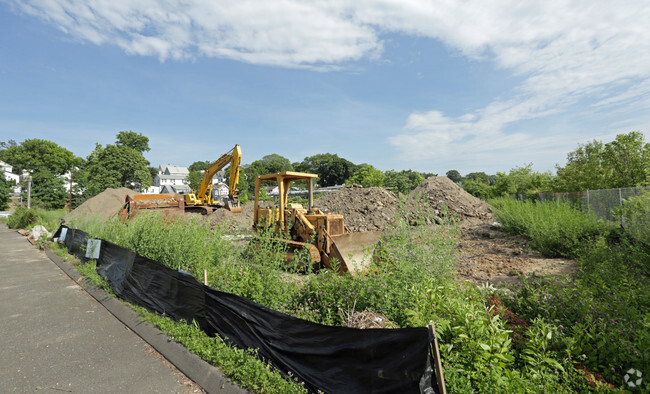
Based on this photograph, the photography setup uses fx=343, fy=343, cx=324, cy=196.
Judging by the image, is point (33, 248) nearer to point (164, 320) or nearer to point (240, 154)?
point (240, 154)

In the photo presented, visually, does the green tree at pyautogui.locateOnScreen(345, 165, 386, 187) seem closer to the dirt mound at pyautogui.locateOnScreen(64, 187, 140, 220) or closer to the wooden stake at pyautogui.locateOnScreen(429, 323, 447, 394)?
the dirt mound at pyautogui.locateOnScreen(64, 187, 140, 220)

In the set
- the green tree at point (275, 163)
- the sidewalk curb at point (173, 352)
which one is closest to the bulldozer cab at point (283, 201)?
the sidewalk curb at point (173, 352)

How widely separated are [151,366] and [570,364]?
464cm

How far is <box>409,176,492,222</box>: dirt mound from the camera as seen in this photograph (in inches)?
854

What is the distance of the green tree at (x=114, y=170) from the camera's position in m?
51.4

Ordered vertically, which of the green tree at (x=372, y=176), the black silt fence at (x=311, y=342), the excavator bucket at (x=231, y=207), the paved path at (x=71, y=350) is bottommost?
the paved path at (x=71, y=350)

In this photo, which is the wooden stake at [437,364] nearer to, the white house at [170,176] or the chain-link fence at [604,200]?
the chain-link fence at [604,200]

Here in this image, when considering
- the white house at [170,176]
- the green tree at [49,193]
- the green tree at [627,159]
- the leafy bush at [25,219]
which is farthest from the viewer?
the white house at [170,176]

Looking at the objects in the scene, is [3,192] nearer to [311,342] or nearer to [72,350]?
[72,350]

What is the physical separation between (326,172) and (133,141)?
2002 inches

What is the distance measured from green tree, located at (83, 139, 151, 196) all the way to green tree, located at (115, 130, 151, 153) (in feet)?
38.0

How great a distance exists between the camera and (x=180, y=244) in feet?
22.4

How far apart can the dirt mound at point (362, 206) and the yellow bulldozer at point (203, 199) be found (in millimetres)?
5611

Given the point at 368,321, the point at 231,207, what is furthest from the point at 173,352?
the point at 231,207
